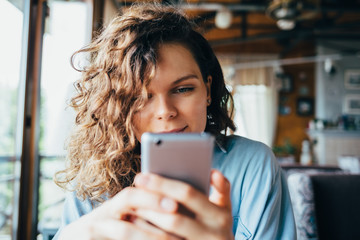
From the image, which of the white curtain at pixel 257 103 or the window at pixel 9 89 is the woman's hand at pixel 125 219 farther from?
the white curtain at pixel 257 103

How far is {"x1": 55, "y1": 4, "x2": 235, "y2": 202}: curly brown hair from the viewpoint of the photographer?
808mm

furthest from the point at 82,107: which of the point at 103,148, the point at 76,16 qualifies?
the point at 76,16

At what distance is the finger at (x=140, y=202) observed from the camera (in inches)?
15.2

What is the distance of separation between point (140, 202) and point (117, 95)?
1.60 ft

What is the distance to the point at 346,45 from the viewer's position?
24.2ft

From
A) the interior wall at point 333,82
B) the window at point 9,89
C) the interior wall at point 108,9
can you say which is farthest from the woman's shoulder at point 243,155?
the interior wall at point 333,82

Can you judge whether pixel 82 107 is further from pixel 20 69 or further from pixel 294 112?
pixel 294 112

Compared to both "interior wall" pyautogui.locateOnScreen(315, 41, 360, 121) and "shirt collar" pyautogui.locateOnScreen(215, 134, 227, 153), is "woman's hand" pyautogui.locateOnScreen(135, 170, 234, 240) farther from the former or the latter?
Result: "interior wall" pyautogui.locateOnScreen(315, 41, 360, 121)

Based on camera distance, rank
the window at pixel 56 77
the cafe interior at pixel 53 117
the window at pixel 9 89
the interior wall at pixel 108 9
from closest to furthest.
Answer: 1. the cafe interior at pixel 53 117
2. the window at pixel 9 89
3. the window at pixel 56 77
4. the interior wall at pixel 108 9

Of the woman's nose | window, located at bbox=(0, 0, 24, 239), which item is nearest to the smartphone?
the woman's nose

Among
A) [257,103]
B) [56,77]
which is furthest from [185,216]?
[257,103]

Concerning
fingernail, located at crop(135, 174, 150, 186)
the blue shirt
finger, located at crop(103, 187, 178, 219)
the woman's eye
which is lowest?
the blue shirt

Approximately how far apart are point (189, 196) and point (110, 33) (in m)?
0.67

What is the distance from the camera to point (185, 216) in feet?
1.29
